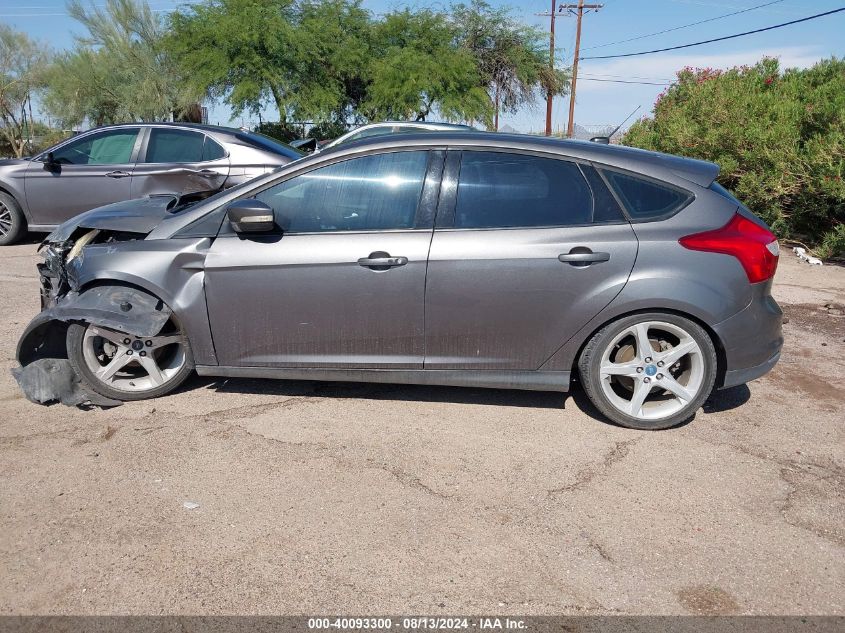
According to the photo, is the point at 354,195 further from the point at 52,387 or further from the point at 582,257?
the point at 52,387

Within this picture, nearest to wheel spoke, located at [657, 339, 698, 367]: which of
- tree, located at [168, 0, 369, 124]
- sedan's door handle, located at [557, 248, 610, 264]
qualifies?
sedan's door handle, located at [557, 248, 610, 264]

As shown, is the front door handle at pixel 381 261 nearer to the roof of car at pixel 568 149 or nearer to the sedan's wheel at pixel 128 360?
the roof of car at pixel 568 149

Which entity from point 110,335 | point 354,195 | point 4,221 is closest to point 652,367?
point 354,195

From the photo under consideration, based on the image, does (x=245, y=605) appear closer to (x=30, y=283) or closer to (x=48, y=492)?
(x=48, y=492)

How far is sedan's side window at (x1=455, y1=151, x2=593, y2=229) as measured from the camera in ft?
13.7

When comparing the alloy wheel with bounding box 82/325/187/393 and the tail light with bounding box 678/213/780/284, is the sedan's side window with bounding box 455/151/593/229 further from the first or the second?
the alloy wheel with bounding box 82/325/187/393

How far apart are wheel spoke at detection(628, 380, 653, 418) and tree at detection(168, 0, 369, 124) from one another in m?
25.6

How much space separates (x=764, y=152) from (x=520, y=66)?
1053 inches

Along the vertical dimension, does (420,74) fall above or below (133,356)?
above

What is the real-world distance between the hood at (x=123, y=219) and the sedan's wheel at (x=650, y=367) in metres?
2.89

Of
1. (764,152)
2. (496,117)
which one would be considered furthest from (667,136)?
(496,117)

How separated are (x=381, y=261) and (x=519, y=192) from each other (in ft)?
2.95

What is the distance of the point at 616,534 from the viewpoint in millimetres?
3203

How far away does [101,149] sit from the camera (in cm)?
950
